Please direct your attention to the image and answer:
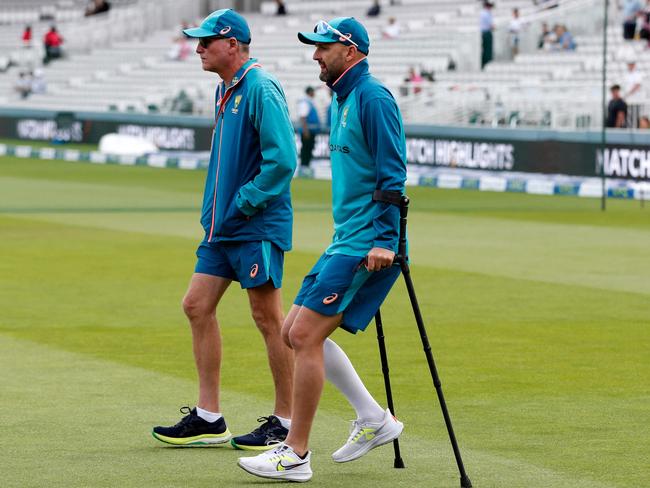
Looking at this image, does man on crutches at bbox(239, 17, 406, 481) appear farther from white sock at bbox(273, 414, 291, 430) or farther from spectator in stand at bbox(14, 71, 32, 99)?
spectator in stand at bbox(14, 71, 32, 99)

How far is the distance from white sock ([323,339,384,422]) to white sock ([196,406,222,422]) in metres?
0.88

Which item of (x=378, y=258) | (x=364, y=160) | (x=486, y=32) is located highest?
(x=364, y=160)

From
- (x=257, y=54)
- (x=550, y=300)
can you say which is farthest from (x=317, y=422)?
(x=257, y=54)

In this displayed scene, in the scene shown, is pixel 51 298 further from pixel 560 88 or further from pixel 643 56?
pixel 643 56

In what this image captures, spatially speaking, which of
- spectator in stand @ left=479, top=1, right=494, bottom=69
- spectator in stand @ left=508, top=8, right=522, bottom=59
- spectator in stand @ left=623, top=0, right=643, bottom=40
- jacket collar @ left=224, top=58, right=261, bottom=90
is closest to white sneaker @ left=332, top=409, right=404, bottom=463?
jacket collar @ left=224, top=58, right=261, bottom=90

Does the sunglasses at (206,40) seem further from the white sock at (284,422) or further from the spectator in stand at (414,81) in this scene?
the spectator in stand at (414,81)

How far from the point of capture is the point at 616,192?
1051 inches

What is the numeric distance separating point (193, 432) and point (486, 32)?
33.2m

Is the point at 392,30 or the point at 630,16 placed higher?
the point at 630,16

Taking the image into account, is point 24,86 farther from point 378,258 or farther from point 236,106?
point 378,258

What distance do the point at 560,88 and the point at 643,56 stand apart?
298cm

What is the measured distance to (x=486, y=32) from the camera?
40.3 metres

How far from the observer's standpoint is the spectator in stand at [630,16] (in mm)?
36312

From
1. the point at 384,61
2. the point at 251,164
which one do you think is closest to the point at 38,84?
the point at 384,61
